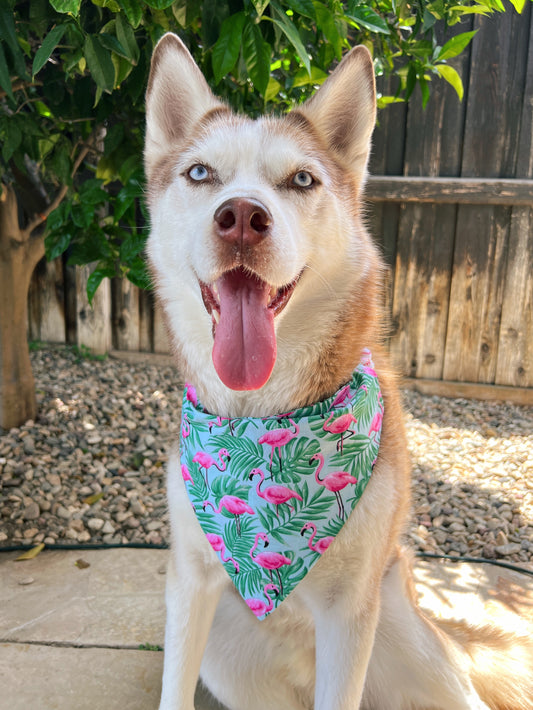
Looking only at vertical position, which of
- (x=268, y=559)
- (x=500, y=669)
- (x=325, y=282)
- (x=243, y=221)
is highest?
(x=243, y=221)

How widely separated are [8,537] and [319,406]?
198 cm

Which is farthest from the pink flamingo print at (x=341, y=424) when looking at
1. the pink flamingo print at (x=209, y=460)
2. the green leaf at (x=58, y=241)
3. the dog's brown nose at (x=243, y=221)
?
the green leaf at (x=58, y=241)

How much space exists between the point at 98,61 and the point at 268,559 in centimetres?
137

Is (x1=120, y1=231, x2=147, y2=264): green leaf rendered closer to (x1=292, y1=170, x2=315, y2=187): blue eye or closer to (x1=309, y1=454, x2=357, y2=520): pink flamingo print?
(x1=292, y1=170, x2=315, y2=187): blue eye

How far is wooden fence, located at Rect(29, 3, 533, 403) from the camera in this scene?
435cm

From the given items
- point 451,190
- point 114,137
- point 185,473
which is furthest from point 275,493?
point 451,190

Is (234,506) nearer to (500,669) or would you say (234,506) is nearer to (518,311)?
(500,669)

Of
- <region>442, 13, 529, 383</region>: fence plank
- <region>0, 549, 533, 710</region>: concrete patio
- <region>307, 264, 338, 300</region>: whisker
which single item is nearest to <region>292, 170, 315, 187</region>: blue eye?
<region>307, 264, 338, 300</region>: whisker

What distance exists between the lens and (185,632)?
1605mm

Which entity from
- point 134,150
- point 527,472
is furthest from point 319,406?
point 527,472

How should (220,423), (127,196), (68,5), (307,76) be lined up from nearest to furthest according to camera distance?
1. (68,5)
2. (220,423)
3. (127,196)
4. (307,76)

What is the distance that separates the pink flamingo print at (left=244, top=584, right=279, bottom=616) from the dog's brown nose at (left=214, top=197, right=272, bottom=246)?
88 centimetres

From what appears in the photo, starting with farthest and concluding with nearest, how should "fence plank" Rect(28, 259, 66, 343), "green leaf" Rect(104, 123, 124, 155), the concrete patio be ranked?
1. "fence plank" Rect(28, 259, 66, 343)
2. "green leaf" Rect(104, 123, 124, 155)
3. the concrete patio

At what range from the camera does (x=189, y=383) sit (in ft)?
5.55
